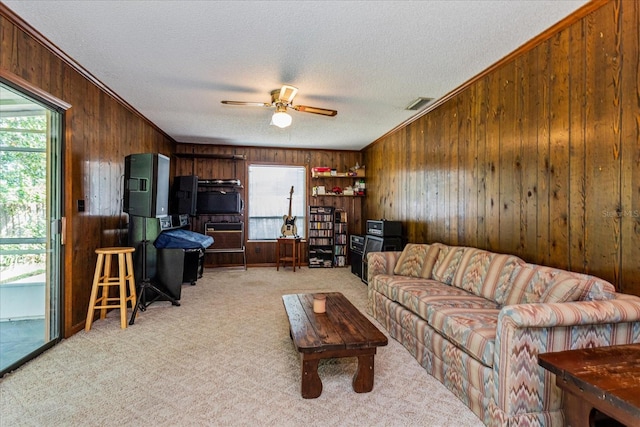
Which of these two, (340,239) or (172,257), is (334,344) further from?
(340,239)

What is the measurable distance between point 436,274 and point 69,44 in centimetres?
375

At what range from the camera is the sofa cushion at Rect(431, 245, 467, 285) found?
9.50 feet

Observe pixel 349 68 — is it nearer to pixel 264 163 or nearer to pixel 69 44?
pixel 69 44

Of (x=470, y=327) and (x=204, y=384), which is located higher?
(x=470, y=327)

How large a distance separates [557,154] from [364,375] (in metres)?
2.05

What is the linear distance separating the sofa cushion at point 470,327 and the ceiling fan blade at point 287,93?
2426 mm

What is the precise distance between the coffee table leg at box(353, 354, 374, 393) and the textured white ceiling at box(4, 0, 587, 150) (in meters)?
2.23

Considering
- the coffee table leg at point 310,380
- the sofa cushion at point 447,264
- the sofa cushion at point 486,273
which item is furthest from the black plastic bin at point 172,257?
the sofa cushion at point 486,273

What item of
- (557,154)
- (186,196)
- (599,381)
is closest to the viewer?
(599,381)

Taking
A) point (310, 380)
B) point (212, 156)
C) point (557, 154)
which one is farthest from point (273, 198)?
point (557, 154)

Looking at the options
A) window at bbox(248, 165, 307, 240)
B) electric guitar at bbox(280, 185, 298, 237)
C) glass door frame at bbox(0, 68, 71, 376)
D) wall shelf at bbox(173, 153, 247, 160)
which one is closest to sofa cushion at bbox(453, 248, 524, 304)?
glass door frame at bbox(0, 68, 71, 376)

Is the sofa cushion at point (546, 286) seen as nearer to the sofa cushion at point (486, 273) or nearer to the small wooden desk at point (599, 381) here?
the sofa cushion at point (486, 273)

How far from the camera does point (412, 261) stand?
3320mm

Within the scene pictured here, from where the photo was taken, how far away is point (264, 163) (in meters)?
6.33
